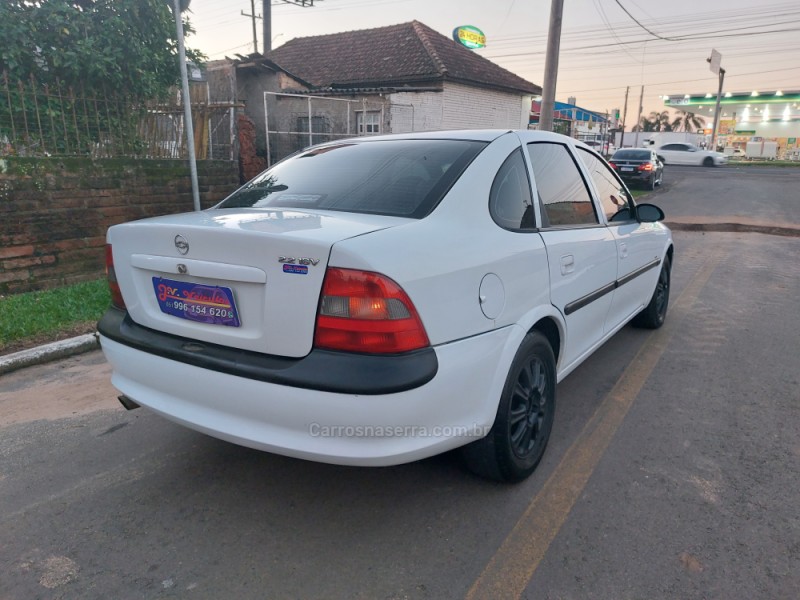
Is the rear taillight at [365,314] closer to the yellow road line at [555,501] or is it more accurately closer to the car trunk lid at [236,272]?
the car trunk lid at [236,272]

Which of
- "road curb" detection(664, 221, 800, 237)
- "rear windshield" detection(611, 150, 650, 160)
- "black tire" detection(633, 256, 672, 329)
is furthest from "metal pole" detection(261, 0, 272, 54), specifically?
"black tire" detection(633, 256, 672, 329)

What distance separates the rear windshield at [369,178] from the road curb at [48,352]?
7.59 feet

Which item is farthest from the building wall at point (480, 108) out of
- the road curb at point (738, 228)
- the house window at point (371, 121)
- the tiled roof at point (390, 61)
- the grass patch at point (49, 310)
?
the grass patch at point (49, 310)

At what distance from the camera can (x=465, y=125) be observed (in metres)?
19.8

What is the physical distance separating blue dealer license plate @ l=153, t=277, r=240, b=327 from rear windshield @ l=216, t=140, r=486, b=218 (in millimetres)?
669

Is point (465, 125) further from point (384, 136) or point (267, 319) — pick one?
point (267, 319)

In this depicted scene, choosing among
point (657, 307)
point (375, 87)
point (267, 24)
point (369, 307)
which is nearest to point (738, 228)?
point (657, 307)

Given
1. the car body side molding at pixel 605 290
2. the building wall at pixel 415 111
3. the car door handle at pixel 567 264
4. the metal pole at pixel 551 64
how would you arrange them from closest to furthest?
the car door handle at pixel 567 264, the car body side molding at pixel 605 290, the metal pole at pixel 551 64, the building wall at pixel 415 111

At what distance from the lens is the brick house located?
15320mm

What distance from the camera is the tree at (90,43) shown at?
7.16 m

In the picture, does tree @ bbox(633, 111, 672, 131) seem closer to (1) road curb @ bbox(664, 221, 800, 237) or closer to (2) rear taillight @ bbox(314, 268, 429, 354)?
(1) road curb @ bbox(664, 221, 800, 237)

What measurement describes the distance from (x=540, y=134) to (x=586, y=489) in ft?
6.52

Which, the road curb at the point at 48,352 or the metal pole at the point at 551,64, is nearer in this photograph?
the road curb at the point at 48,352

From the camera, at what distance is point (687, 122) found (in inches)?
2985
